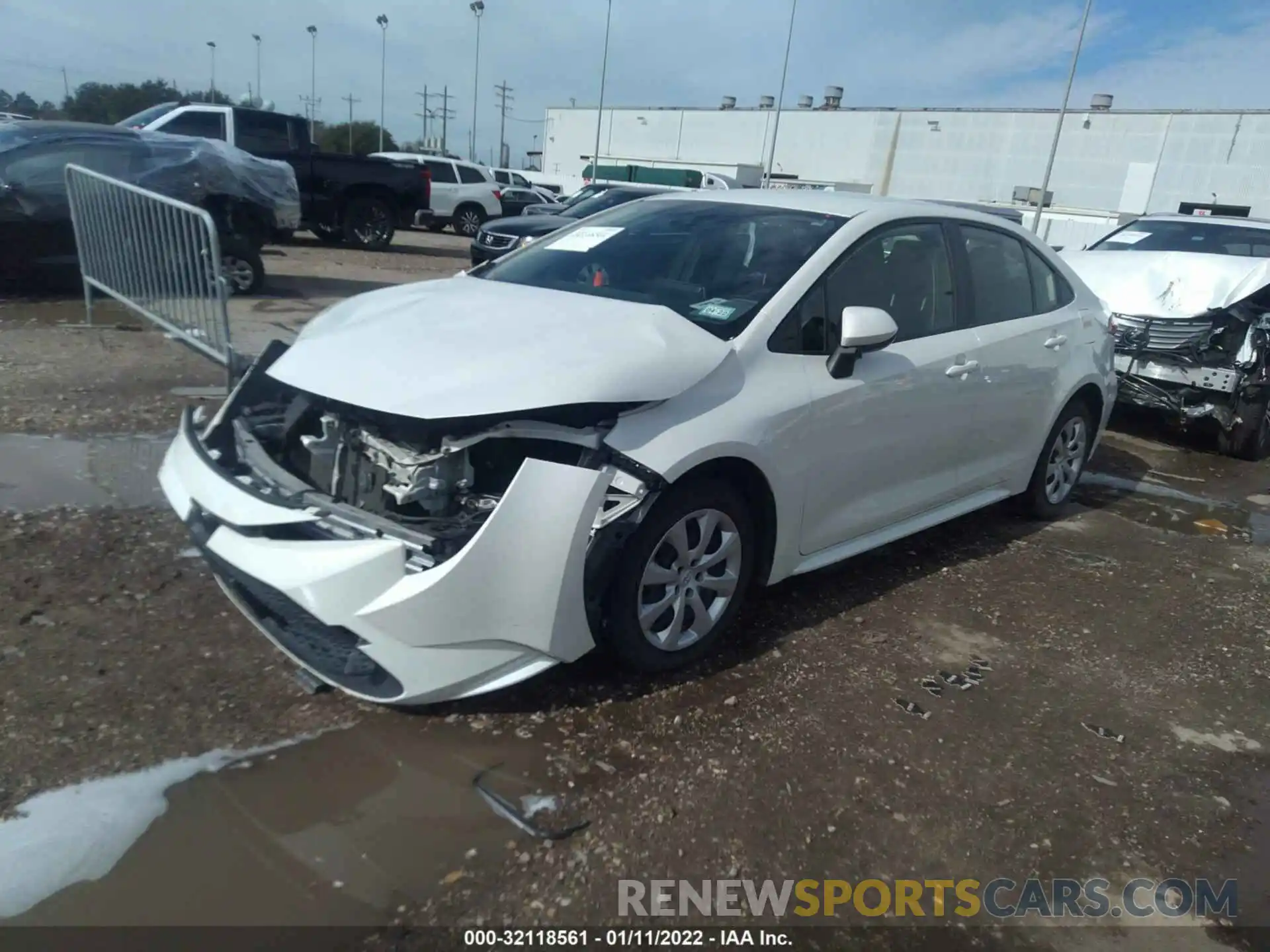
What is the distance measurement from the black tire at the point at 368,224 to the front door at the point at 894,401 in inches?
578

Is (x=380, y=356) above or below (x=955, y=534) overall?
above

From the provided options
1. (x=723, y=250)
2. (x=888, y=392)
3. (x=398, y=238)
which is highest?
(x=723, y=250)

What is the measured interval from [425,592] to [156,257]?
5.44 m

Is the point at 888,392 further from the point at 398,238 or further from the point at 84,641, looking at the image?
the point at 398,238

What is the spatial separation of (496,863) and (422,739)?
23.6 inches

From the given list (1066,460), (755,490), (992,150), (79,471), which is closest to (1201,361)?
(1066,460)

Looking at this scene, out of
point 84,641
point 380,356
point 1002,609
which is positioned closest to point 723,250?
point 380,356

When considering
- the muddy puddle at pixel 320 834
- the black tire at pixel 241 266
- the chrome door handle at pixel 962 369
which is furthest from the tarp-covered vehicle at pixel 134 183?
the chrome door handle at pixel 962 369

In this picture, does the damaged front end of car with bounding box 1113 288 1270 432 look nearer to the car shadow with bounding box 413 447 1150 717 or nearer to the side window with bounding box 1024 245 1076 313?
the car shadow with bounding box 413 447 1150 717

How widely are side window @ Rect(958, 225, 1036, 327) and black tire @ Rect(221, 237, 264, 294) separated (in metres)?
8.36

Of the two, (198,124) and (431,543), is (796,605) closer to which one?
(431,543)

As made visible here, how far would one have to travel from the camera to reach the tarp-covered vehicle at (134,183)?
30.3ft

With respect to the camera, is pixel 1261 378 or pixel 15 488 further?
pixel 1261 378

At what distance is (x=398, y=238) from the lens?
21.8m
